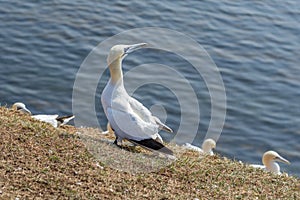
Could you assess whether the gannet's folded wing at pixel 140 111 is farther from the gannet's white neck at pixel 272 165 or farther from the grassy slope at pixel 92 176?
the gannet's white neck at pixel 272 165

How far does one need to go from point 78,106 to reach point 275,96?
16.5ft

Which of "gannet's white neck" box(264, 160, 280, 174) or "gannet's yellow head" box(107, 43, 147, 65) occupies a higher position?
"gannet's yellow head" box(107, 43, 147, 65)

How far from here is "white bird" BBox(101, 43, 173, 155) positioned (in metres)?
10.4

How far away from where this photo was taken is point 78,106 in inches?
683

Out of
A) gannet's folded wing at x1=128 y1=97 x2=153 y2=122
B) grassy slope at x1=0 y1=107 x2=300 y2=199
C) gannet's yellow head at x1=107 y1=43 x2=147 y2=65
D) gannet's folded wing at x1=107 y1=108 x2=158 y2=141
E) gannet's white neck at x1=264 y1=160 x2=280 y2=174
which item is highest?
gannet's yellow head at x1=107 y1=43 x2=147 y2=65

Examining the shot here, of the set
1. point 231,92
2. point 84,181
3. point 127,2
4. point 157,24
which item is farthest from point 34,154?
point 127,2

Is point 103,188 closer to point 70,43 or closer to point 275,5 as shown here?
point 70,43

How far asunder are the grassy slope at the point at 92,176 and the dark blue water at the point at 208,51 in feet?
21.1

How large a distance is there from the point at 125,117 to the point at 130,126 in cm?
17

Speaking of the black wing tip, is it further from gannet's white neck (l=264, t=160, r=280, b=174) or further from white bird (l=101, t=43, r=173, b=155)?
gannet's white neck (l=264, t=160, r=280, b=174)

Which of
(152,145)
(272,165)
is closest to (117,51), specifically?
(152,145)

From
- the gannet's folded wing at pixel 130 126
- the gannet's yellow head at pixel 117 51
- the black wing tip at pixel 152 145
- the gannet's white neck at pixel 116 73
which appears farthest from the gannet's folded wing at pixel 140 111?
the gannet's yellow head at pixel 117 51

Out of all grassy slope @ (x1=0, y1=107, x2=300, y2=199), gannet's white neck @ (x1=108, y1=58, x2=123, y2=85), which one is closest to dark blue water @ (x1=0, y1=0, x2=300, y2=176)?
gannet's white neck @ (x1=108, y1=58, x2=123, y2=85)

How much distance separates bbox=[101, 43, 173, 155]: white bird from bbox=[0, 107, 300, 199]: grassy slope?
0.56 metres
